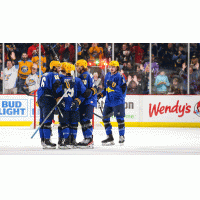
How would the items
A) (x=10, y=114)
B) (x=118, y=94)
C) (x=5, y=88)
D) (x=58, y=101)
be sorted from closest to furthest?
(x=58, y=101)
(x=118, y=94)
(x=10, y=114)
(x=5, y=88)

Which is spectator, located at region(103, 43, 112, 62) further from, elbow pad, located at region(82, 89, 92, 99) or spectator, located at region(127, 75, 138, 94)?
elbow pad, located at region(82, 89, 92, 99)

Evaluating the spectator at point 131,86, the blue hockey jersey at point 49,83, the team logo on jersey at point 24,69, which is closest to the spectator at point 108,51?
the spectator at point 131,86

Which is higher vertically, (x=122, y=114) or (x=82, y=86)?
(x=82, y=86)

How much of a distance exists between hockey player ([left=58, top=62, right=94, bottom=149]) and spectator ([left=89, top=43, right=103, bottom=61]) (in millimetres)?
6379

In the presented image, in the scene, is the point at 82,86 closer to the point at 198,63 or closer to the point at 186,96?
the point at 186,96

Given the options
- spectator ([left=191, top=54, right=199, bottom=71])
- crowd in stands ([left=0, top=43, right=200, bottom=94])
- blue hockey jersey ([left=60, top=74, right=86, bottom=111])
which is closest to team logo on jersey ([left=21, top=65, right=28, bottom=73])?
crowd in stands ([left=0, top=43, right=200, bottom=94])

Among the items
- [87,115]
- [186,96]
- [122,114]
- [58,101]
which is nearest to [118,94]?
[122,114]

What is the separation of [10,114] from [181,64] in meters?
5.43

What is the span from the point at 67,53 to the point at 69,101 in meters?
6.53

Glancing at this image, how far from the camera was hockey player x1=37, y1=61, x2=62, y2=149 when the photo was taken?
5.59 metres

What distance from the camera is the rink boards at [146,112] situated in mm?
11023

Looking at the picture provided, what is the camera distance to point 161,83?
1195 centimetres

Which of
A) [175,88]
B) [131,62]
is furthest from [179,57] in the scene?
[131,62]

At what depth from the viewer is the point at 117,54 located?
12.0m
